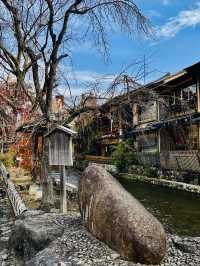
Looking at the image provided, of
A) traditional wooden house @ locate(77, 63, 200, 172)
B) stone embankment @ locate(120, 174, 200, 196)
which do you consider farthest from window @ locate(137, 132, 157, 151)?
stone embankment @ locate(120, 174, 200, 196)

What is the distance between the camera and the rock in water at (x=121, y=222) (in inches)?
185

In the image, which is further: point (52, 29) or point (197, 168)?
point (197, 168)

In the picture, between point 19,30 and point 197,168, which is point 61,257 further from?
point 197,168

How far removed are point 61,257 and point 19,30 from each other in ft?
19.8

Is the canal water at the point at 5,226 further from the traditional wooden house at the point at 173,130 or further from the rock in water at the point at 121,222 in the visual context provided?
the traditional wooden house at the point at 173,130

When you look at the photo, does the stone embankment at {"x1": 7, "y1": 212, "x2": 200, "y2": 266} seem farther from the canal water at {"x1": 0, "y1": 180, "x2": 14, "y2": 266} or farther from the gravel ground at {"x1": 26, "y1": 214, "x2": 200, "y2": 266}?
the canal water at {"x1": 0, "y1": 180, "x2": 14, "y2": 266}

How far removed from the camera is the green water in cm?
1063

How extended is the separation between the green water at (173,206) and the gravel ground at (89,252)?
4.34 metres

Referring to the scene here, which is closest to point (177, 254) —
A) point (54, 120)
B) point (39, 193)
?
point (54, 120)

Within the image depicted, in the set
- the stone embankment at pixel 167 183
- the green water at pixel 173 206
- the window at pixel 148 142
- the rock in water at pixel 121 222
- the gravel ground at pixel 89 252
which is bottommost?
the green water at pixel 173 206

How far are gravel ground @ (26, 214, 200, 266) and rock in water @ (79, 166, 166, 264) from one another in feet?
0.46

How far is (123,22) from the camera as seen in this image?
861 cm

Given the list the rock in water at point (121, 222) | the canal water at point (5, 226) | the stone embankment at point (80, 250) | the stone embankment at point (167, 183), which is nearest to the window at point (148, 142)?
the stone embankment at point (167, 183)

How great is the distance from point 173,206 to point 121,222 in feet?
31.8
